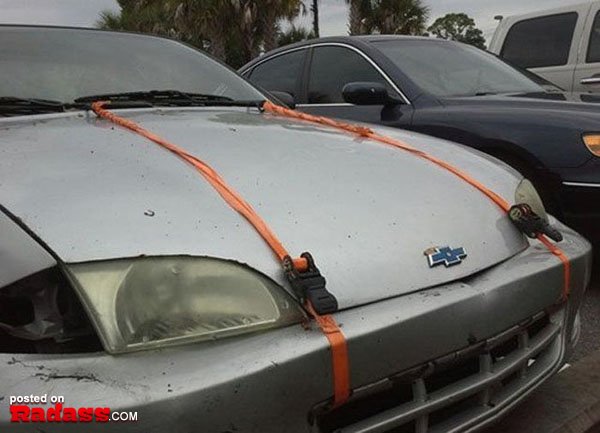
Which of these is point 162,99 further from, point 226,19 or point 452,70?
point 226,19

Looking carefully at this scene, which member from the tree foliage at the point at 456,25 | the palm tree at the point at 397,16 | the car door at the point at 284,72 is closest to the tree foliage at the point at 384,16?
the palm tree at the point at 397,16

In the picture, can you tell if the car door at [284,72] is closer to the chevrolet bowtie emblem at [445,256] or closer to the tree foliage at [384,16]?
the chevrolet bowtie emblem at [445,256]

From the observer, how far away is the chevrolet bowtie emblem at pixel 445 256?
5.25 feet

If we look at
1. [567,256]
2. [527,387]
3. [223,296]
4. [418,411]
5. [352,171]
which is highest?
[352,171]

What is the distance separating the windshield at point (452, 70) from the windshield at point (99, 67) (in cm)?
148

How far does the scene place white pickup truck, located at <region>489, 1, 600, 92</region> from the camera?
6.07m

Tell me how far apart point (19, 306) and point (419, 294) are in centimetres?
88

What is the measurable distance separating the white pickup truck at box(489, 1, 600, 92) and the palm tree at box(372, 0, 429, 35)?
46.6 feet

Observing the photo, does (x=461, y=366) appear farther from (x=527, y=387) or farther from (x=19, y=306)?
(x=19, y=306)

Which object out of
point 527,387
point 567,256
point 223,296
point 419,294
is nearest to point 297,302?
point 223,296

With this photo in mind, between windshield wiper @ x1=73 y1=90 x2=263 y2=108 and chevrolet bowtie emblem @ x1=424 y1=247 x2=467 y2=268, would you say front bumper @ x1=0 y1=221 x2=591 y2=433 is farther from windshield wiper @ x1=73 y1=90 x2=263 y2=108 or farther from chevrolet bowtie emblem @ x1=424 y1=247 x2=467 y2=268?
windshield wiper @ x1=73 y1=90 x2=263 y2=108

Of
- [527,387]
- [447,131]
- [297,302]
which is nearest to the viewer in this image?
[297,302]

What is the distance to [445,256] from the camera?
1.63 m

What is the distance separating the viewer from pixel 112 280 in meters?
1.28
